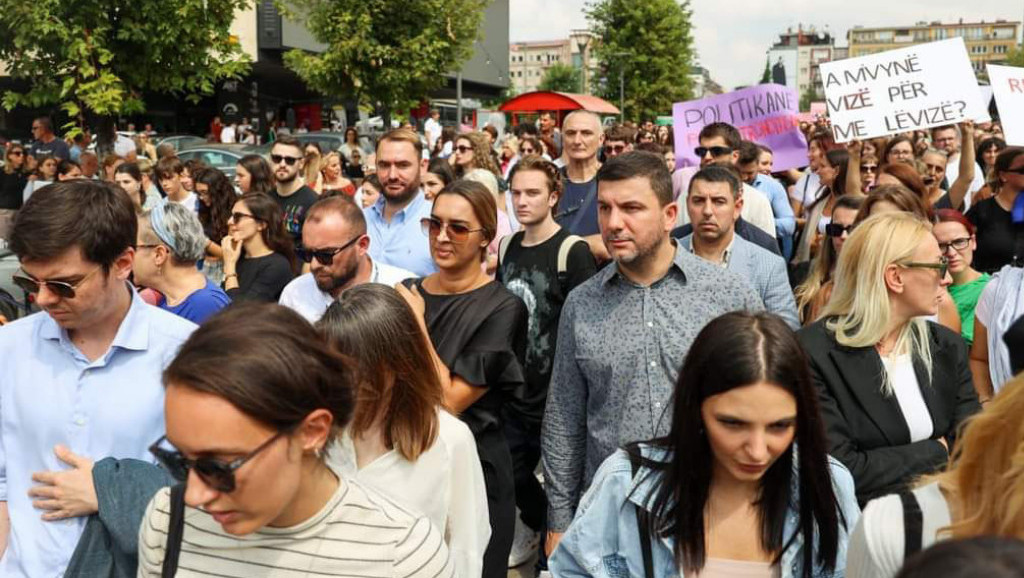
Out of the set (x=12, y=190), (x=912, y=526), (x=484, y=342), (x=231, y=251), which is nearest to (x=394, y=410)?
(x=484, y=342)

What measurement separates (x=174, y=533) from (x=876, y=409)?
2.19m

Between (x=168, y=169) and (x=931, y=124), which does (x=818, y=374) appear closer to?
(x=931, y=124)

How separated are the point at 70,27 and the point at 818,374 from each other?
1069 centimetres

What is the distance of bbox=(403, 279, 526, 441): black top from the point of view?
3.93 meters

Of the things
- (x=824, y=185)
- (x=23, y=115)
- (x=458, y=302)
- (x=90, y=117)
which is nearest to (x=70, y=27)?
(x=90, y=117)

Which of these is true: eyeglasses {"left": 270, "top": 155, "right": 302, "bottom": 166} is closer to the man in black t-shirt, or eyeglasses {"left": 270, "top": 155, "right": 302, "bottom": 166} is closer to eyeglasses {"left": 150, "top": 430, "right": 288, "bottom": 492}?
the man in black t-shirt

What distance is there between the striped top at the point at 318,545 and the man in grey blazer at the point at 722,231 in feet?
10.6

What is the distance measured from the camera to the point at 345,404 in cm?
216

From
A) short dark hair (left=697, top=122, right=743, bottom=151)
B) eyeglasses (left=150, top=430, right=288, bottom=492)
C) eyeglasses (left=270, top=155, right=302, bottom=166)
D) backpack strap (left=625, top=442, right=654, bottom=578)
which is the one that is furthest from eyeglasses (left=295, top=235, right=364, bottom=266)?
short dark hair (left=697, top=122, right=743, bottom=151)

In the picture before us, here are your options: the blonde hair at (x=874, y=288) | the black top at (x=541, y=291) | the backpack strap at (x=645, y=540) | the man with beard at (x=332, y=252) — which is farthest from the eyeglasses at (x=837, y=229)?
the backpack strap at (x=645, y=540)

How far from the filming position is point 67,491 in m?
2.65

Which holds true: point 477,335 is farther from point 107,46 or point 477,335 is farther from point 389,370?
point 107,46

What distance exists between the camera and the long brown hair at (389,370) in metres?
2.89

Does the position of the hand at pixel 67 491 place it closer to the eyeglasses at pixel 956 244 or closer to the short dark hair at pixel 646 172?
the short dark hair at pixel 646 172
